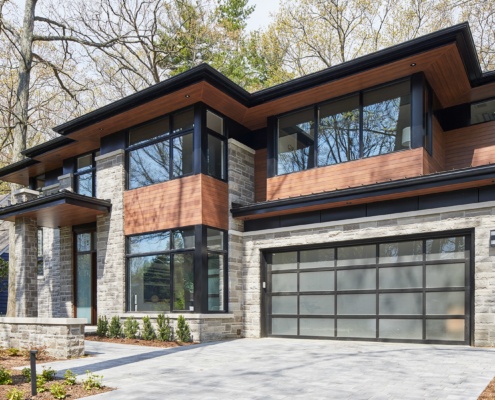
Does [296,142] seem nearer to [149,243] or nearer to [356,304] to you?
A: [356,304]

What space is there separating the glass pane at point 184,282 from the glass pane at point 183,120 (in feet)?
10.4

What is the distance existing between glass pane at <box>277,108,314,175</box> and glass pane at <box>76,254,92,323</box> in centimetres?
733

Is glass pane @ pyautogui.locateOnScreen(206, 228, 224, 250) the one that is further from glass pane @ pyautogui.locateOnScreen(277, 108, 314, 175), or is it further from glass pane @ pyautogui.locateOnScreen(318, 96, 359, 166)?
glass pane @ pyautogui.locateOnScreen(318, 96, 359, 166)

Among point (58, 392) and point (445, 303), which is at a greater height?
point (445, 303)

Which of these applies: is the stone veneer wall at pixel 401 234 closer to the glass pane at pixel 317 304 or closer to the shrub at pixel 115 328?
the glass pane at pixel 317 304

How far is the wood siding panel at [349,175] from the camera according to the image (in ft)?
30.9

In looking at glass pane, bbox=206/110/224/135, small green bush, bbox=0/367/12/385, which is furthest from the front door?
small green bush, bbox=0/367/12/385

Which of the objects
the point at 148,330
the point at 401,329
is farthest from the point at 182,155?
the point at 401,329

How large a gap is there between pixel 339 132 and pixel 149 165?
5041 millimetres

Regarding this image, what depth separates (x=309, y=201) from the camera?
405 inches

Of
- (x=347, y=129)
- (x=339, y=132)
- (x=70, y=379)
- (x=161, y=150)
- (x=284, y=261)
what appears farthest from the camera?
(x=161, y=150)

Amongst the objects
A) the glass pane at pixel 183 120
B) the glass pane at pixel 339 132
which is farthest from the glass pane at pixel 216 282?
the glass pane at pixel 339 132

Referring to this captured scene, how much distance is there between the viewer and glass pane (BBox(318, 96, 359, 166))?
34.2 ft

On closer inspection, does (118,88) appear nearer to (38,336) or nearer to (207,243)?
(207,243)
